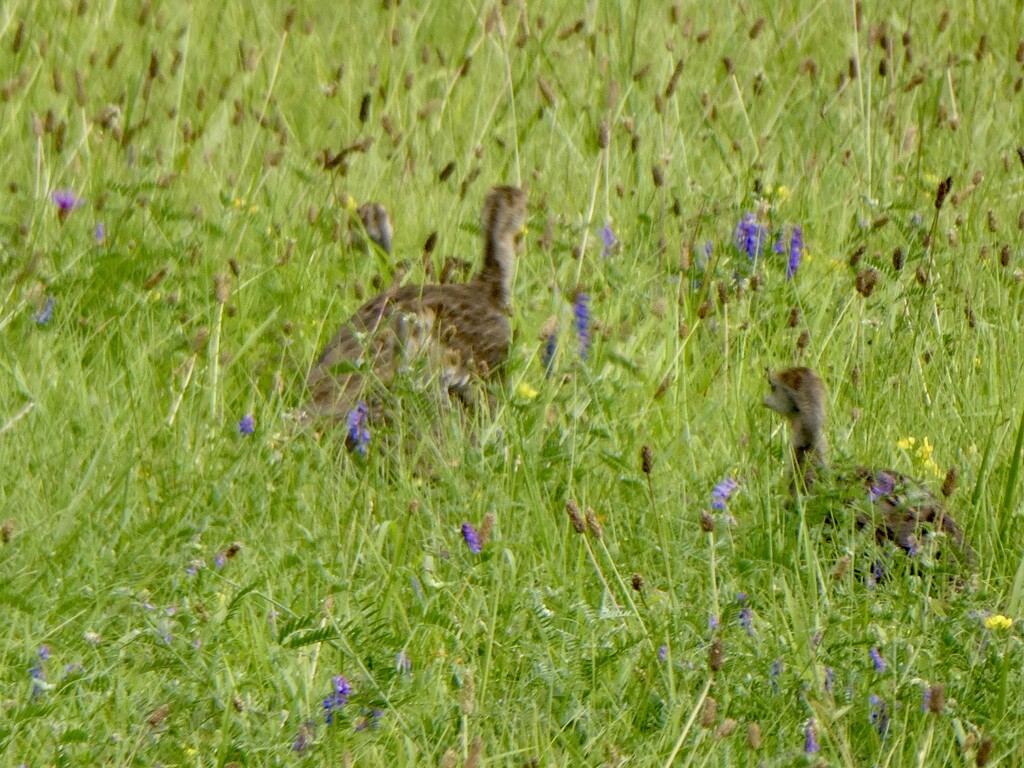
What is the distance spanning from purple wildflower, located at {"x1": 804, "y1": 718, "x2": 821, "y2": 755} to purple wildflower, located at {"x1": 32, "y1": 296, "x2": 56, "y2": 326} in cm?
268

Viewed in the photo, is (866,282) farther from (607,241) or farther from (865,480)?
(607,241)

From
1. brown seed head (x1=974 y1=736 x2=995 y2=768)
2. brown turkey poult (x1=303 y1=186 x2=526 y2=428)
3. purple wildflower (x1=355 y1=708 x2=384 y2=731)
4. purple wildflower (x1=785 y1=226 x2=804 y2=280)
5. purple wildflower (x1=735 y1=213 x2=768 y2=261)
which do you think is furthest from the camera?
purple wildflower (x1=785 y1=226 x2=804 y2=280)

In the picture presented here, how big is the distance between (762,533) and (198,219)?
2473 millimetres

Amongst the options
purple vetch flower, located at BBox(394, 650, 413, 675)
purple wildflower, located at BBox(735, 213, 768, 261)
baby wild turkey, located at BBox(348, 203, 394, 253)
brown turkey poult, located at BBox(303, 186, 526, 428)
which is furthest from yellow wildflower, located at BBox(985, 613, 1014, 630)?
baby wild turkey, located at BBox(348, 203, 394, 253)

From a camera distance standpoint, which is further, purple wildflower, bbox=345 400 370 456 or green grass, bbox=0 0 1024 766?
purple wildflower, bbox=345 400 370 456

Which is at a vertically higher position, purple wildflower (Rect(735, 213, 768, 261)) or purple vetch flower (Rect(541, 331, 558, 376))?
purple wildflower (Rect(735, 213, 768, 261))

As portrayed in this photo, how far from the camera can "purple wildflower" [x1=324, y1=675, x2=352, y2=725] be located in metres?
3.10

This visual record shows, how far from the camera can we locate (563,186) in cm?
637

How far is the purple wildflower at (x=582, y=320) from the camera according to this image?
495 centimetres

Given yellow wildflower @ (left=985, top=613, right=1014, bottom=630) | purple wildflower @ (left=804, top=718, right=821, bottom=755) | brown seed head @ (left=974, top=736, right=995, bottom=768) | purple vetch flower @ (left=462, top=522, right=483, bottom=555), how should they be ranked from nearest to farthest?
brown seed head @ (left=974, top=736, right=995, bottom=768), purple wildflower @ (left=804, top=718, right=821, bottom=755), yellow wildflower @ (left=985, top=613, right=1014, bottom=630), purple vetch flower @ (left=462, top=522, right=483, bottom=555)

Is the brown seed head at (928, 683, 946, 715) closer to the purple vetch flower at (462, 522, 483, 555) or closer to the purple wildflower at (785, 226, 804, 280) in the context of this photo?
the purple vetch flower at (462, 522, 483, 555)

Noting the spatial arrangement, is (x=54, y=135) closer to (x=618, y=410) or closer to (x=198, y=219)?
(x=198, y=219)

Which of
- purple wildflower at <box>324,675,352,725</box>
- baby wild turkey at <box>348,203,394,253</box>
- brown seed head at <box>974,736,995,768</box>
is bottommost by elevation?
baby wild turkey at <box>348,203,394,253</box>

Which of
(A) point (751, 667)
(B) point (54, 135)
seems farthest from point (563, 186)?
(A) point (751, 667)
